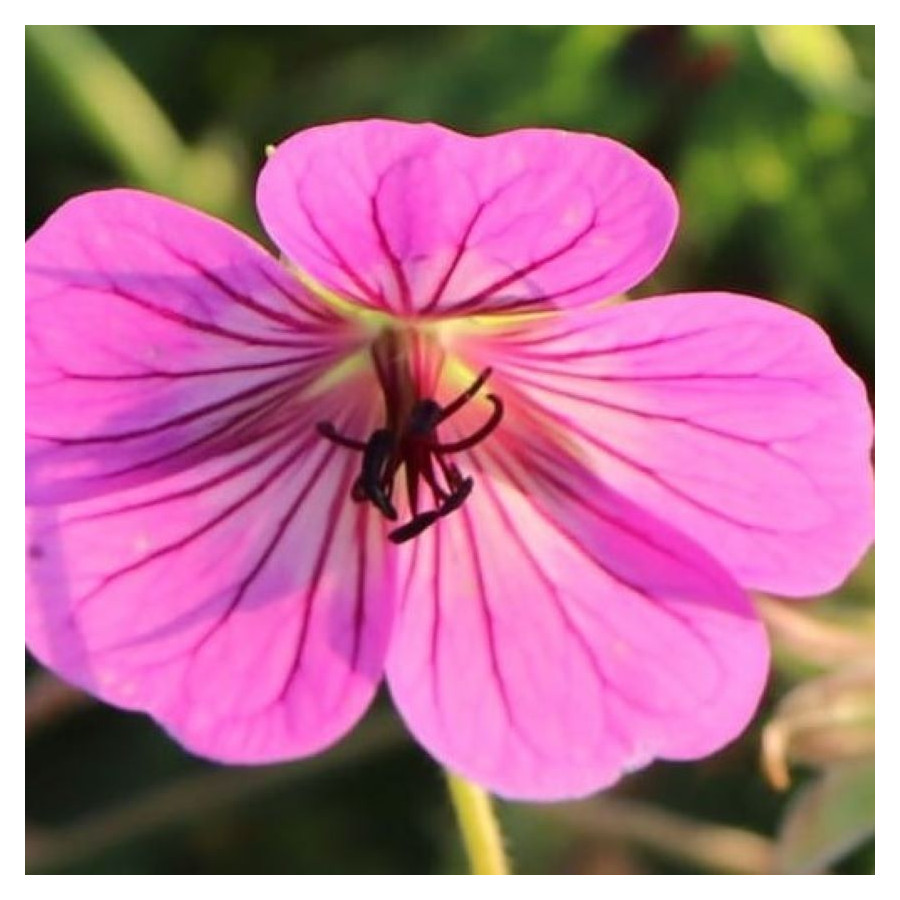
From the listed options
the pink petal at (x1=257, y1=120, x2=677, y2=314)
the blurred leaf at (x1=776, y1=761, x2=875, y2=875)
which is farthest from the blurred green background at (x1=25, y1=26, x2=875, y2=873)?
the pink petal at (x1=257, y1=120, x2=677, y2=314)

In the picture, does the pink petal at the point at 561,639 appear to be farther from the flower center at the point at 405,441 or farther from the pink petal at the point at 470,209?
the pink petal at the point at 470,209

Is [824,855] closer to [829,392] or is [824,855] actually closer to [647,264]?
[829,392]

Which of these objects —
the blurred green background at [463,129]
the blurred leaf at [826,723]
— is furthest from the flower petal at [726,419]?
the blurred green background at [463,129]

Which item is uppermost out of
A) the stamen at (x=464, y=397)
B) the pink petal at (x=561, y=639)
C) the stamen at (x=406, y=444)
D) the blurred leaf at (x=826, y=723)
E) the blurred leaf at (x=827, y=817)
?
the stamen at (x=464, y=397)

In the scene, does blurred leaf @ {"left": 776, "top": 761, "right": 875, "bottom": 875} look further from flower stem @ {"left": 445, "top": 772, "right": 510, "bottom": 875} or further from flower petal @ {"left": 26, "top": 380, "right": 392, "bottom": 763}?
flower petal @ {"left": 26, "top": 380, "right": 392, "bottom": 763}

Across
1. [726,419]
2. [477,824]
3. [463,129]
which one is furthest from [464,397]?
[463,129]
